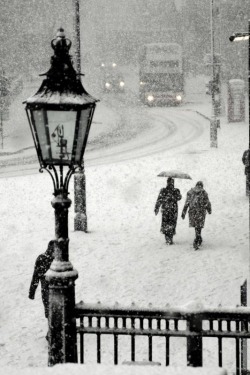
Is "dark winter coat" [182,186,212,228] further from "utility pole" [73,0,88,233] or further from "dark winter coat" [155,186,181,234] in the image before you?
"utility pole" [73,0,88,233]

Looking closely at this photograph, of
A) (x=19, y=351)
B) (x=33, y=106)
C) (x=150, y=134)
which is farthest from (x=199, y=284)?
(x=150, y=134)

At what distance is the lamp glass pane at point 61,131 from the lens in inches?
250

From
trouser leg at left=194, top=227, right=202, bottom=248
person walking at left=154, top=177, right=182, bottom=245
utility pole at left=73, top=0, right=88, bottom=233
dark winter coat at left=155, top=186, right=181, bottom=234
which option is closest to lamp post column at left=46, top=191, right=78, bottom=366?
trouser leg at left=194, top=227, right=202, bottom=248

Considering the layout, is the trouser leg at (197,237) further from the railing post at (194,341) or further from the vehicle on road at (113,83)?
the vehicle on road at (113,83)

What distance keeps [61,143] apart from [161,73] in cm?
3741

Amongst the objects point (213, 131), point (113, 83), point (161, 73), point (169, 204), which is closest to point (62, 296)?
point (169, 204)

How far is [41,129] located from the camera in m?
6.39

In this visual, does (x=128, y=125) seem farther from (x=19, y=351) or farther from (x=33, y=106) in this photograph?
(x=33, y=106)

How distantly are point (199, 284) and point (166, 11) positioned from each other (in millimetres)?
70524

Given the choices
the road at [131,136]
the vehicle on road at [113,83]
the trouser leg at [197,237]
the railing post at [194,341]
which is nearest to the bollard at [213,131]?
the road at [131,136]

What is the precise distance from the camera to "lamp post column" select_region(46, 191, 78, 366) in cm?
644

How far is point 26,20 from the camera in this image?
5306cm

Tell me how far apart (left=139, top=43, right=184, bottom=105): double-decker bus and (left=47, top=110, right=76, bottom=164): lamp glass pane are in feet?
123

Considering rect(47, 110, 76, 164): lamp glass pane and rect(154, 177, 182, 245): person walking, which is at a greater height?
rect(47, 110, 76, 164): lamp glass pane
